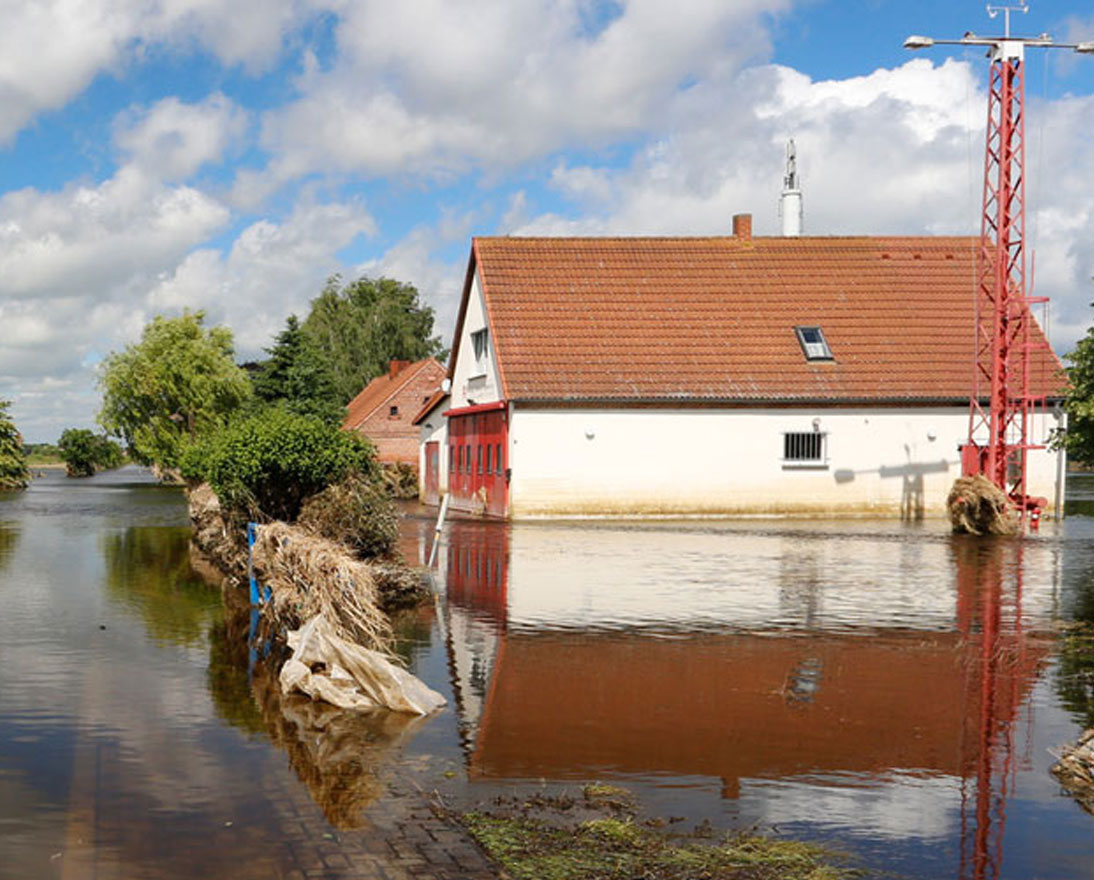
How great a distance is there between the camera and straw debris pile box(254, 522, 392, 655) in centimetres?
1073

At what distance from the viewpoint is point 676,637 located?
1234 cm

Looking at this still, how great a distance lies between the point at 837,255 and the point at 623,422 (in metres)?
9.17

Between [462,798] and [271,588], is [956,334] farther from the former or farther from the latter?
[462,798]

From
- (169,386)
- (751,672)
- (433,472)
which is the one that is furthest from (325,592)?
(169,386)

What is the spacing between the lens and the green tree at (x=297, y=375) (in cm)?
3378

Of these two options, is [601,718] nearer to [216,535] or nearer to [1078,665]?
[1078,665]

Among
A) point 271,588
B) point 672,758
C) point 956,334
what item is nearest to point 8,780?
point 672,758

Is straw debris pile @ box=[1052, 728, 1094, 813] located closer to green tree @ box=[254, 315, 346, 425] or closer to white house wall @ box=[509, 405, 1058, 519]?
white house wall @ box=[509, 405, 1058, 519]

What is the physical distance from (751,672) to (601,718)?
2.19 meters

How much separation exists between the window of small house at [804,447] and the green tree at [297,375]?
11934mm

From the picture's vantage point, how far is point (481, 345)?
34688 mm

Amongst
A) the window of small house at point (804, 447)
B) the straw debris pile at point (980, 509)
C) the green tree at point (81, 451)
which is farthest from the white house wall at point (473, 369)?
the green tree at point (81, 451)

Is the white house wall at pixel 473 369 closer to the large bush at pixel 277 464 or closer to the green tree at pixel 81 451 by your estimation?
the large bush at pixel 277 464

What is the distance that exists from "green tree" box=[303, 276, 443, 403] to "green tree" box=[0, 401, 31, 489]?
65.5 ft
